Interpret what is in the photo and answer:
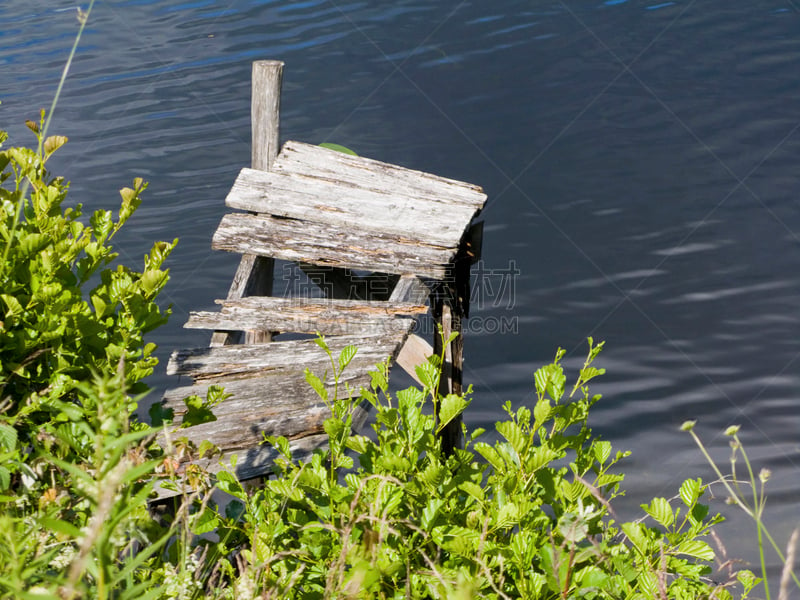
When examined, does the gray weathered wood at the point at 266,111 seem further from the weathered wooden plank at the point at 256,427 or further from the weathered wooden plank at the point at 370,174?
the weathered wooden plank at the point at 256,427

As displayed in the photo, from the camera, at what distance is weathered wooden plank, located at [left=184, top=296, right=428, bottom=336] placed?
325 cm

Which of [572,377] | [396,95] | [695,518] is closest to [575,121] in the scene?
[396,95]

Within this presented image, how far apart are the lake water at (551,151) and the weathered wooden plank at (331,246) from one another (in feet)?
10.1

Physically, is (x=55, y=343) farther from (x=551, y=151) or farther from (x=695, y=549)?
(x=551, y=151)

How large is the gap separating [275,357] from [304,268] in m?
1.58

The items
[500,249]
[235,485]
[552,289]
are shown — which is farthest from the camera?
[500,249]

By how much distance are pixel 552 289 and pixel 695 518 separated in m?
6.31

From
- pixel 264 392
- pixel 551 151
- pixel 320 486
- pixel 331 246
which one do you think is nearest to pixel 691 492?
pixel 320 486

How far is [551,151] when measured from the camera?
1055 cm

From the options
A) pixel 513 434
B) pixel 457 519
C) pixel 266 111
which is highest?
pixel 266 111

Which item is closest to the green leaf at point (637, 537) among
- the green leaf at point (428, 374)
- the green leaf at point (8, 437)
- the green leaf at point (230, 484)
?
the green leaf at point (428, 374)

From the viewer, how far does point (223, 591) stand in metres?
1.84

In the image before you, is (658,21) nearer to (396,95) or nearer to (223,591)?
(396,95)

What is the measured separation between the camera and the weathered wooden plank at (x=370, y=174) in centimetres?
378
